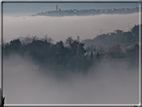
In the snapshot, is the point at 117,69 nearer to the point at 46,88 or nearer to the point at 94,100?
the point at 94,100

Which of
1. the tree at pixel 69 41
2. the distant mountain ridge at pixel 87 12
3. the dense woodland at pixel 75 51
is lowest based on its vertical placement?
the dense woodland at pixel 75 51

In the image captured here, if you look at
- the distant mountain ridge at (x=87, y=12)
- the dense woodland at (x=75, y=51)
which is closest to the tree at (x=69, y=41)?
the dense woodland at (x=75, y=51)

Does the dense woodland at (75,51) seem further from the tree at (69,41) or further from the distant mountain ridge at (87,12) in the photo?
the distant mountain ridge at (87,12)

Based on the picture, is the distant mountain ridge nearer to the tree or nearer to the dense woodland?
the dense woodland

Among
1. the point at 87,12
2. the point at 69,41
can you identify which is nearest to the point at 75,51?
the point at 69,41

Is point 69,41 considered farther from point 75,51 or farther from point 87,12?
point 87,12

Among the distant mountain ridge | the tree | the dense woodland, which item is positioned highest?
the distant mountain ridge

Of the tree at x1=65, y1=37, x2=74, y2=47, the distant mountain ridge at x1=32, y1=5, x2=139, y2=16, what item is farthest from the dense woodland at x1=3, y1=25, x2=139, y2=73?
the distant mountain ridge at x1=32, y1=5, x2=139, y2=16

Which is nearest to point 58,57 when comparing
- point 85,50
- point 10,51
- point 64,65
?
point 64,65
